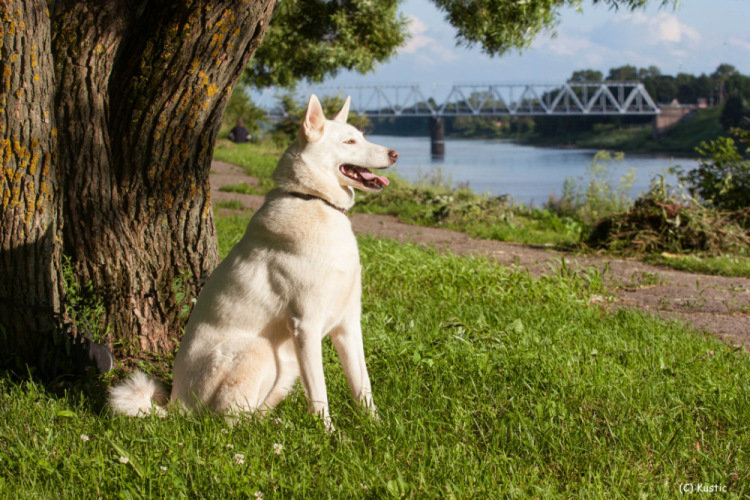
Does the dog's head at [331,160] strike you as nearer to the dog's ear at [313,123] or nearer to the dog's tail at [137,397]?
the dog's ear at [313,123]

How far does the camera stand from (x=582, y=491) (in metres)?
2.61

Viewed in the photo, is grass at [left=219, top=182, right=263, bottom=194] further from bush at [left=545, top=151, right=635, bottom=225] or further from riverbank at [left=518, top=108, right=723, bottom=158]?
riverbank at [left=518, top=108, right=723, bottom=158]

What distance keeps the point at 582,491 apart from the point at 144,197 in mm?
2983

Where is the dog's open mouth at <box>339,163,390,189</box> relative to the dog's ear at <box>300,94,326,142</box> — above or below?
below

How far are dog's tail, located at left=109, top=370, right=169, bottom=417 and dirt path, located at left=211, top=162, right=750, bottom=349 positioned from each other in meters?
3.83

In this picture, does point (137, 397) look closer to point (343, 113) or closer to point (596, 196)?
point (343, 113)

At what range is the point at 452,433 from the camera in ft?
10.3

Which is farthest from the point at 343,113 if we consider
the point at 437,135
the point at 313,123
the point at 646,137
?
the point at 646,137

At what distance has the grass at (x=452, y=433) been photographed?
2697 millimetres

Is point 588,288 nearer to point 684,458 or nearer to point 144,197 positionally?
point 684,458

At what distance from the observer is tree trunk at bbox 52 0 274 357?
391 centimetres

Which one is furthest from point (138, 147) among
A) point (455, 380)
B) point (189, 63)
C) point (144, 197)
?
point (455, 380)

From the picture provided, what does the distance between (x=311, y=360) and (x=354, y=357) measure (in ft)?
1.09

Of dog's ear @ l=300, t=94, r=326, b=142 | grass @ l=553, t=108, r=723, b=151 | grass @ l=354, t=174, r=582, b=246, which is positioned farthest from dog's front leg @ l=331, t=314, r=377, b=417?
grass @ l=553, t=108, r=723, b=151
